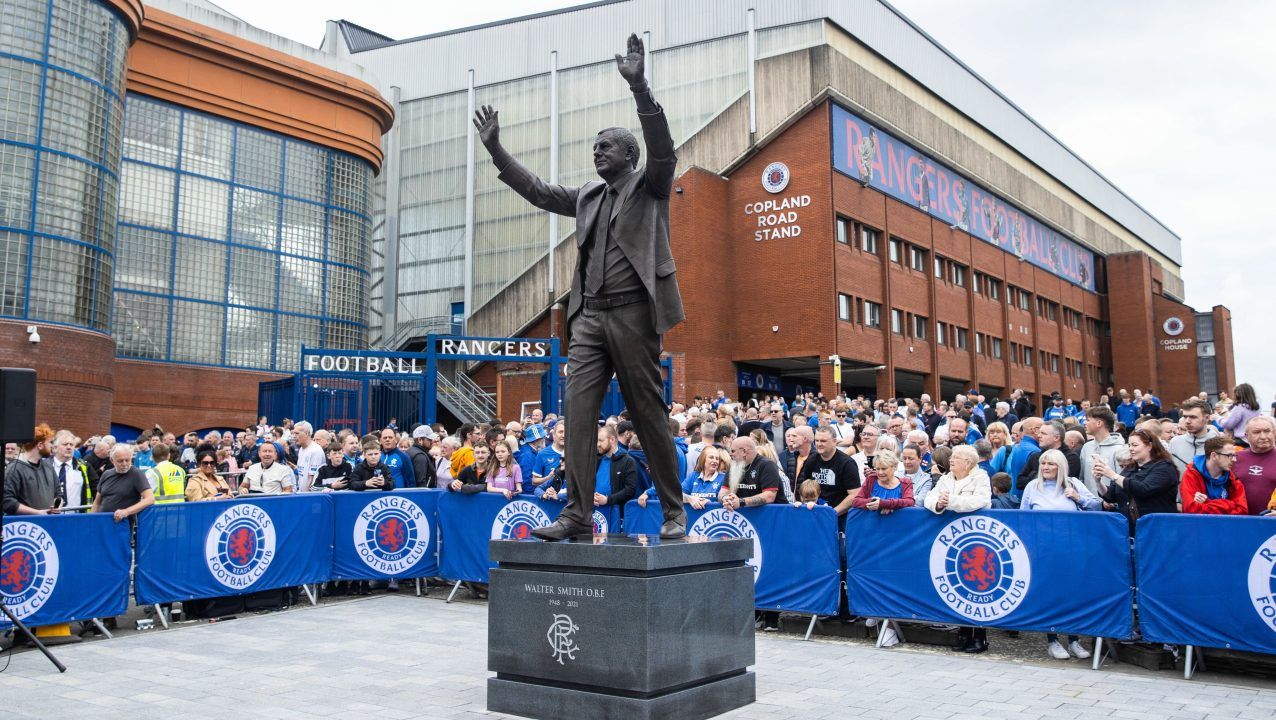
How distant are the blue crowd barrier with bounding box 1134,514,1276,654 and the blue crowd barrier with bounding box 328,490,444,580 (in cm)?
808

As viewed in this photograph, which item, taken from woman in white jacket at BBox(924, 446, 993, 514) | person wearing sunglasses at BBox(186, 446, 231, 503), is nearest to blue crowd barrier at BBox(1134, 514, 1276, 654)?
woman in white jacket at BBox(924, 446, 993, 514)

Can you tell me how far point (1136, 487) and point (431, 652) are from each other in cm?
626

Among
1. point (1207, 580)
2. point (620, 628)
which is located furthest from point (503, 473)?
point (1207, 580)

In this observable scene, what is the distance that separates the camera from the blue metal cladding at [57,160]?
79.1 ft

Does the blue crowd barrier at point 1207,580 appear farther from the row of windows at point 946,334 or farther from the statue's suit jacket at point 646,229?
the row of windows at point 946,334

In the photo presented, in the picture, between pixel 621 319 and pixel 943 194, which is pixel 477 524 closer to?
pixel 621 319

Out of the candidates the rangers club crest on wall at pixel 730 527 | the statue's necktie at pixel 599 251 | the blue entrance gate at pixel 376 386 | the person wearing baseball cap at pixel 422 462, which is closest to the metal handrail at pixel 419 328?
the blue entrance gate at pixel 376 386

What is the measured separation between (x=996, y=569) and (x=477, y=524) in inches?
243

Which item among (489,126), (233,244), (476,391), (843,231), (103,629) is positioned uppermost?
(843,231)

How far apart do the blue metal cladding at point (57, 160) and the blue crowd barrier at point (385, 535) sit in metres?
16.6

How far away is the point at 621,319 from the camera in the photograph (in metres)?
6.63

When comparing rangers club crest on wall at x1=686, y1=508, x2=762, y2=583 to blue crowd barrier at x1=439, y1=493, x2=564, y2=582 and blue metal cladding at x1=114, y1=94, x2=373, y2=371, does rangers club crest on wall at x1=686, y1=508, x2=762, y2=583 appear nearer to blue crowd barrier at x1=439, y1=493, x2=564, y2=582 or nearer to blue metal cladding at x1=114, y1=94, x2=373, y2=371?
blue crowd barrier at x1=439, y1=493, x2=564, y2=582

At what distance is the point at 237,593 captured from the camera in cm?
1111

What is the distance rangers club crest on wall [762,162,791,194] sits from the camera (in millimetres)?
37531
